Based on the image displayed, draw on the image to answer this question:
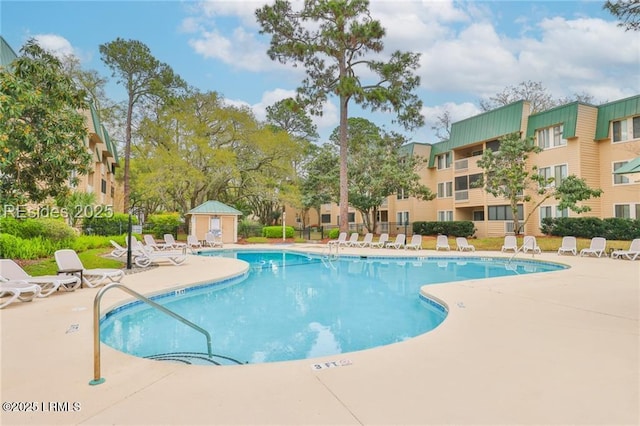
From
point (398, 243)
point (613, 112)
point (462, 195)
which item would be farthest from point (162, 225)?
point (613, 112)

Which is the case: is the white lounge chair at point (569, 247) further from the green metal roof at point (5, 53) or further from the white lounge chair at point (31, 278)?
the green metal roof at point (5, 53)

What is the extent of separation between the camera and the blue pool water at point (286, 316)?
5.41m

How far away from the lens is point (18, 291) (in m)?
6.16

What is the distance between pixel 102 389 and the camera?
10.2 feet

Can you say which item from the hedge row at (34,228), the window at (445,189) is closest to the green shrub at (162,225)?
the hedge row at (34,228)

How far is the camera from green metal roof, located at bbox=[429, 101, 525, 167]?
923 inches

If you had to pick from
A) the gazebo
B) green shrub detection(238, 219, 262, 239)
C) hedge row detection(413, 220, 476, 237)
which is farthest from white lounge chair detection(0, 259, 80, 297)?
hedge row detection(413, 220, 476, 237)

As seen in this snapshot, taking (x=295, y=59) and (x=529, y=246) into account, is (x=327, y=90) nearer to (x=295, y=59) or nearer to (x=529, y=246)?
(x=295, y=59)

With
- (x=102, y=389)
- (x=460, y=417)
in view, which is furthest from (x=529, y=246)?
(x=102, y=389)

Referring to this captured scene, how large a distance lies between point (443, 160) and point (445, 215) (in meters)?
4.56

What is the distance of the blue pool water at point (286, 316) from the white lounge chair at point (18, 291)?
1502mm

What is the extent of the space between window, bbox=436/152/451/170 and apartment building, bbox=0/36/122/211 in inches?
953

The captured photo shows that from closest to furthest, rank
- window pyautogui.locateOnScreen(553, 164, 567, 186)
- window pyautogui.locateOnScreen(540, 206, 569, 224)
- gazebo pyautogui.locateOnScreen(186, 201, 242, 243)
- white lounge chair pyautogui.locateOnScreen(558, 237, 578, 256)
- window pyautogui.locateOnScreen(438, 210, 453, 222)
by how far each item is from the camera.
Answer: white lounge chair pyautogui.locateOnScreen(558, 237, 578, 256), window pyautogui.locateOnScreen(540, 206, 569, 224), window pyautogui.locateOnScreen(553, 164, 567, 186), gazebo pyautogui.locateOnScreen(186, 201, 242, 243), window pyautogui.locateOnScreen(438, 210, 453, 222)

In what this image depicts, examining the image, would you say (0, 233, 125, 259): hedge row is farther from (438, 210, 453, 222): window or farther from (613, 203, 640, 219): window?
(613, 203, 640, 219): window
